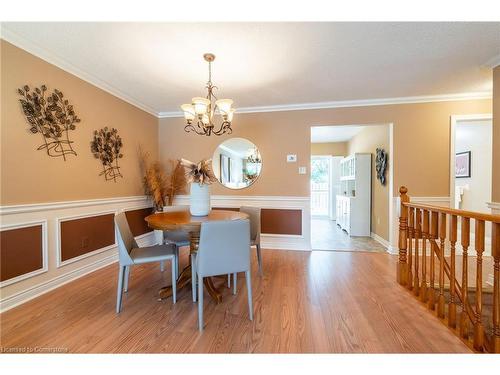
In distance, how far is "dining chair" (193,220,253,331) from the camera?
1619mm

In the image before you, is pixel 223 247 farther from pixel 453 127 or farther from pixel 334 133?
pixel 334 133

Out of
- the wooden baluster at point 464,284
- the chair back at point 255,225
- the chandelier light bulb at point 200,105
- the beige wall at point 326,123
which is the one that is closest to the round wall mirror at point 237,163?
the beige wall at point 326,123

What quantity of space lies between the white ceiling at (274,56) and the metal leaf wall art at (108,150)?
0.62 m

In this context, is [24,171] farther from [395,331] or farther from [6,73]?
[395,331]

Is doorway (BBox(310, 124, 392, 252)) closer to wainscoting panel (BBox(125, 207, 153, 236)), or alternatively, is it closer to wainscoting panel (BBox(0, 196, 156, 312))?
wainscoting panel (BBox(125, 207, 153, 236))

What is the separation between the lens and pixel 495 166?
7.68ft

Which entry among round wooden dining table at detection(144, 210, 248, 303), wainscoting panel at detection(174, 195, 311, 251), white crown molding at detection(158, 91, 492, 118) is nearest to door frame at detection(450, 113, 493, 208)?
white crown molding at detection(158, 91, 492, 118)

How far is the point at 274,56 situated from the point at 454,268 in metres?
2.42

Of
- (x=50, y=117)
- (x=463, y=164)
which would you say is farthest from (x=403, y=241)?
(x=50, y=117)

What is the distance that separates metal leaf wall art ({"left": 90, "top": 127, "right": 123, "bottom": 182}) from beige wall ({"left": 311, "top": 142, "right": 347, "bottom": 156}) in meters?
5.45

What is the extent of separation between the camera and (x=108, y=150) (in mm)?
2898

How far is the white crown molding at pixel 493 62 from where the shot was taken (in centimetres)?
221

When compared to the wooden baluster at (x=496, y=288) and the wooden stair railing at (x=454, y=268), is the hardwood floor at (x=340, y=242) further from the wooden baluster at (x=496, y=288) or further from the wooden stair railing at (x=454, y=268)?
the wooden baluster at (x=496, y=288)
